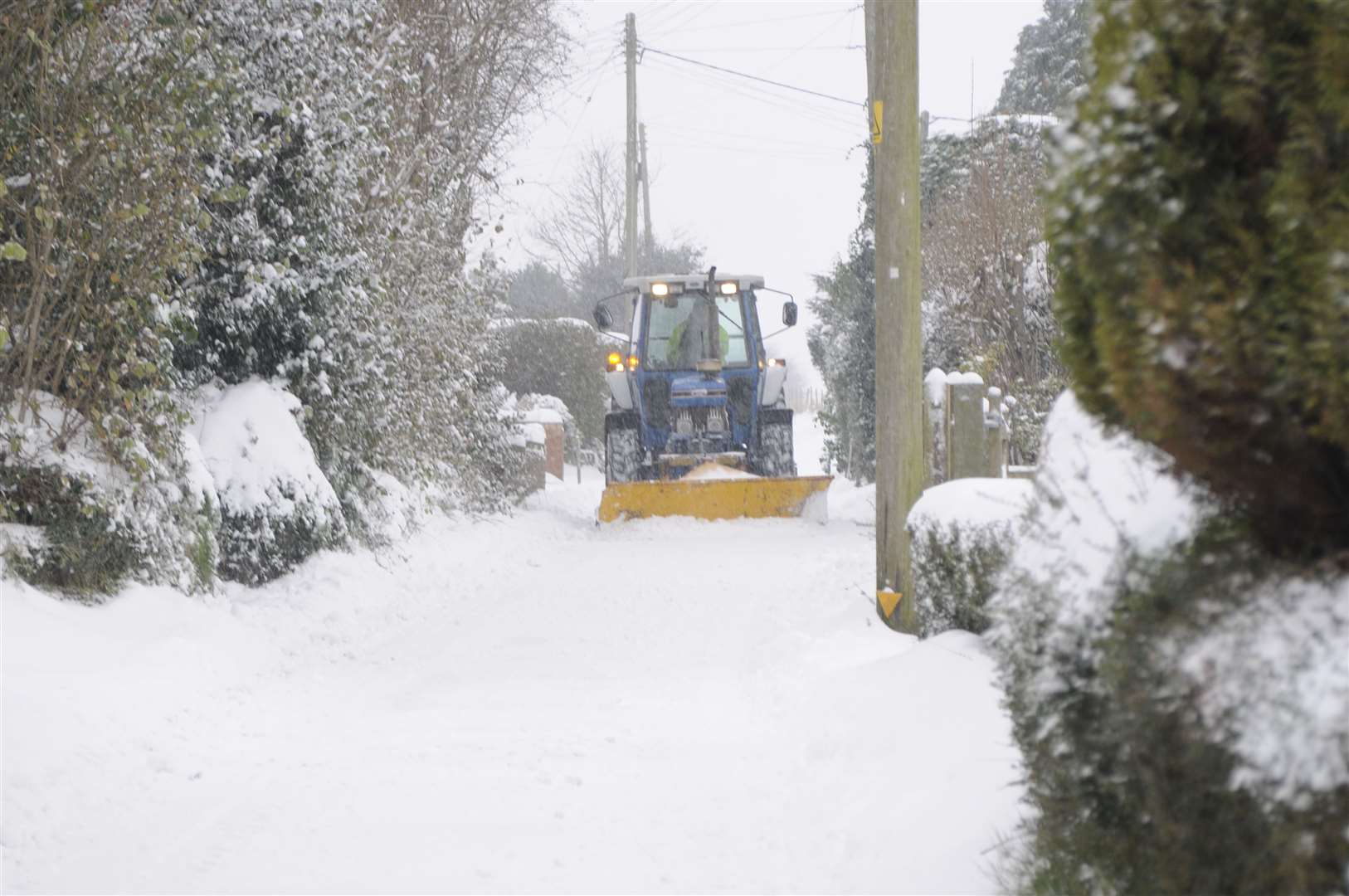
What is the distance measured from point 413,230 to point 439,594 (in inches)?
140

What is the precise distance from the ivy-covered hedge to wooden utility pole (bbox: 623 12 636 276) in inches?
1106

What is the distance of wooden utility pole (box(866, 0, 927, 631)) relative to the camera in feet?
24.0

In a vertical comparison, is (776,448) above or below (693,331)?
below

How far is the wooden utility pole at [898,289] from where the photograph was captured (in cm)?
730

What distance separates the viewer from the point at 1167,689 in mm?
2266

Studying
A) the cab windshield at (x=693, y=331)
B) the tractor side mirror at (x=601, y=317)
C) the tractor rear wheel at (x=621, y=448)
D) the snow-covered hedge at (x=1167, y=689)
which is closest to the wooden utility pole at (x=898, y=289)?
the snow-covered hedge at (x=1167, y=689)

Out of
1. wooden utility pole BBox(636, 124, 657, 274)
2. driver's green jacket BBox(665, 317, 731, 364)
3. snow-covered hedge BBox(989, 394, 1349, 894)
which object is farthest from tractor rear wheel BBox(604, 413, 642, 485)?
wooden utility pole BBox(636, 124, 657, 274)

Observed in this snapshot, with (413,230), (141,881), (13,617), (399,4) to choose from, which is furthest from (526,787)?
(399,4)

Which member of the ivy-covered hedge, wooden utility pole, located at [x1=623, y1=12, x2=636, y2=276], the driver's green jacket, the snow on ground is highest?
wooden utility pole, located at [x1=623, y1=12, x2=636, y2=276]

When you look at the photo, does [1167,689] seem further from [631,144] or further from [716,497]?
[631,144]

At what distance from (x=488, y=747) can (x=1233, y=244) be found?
409 cm

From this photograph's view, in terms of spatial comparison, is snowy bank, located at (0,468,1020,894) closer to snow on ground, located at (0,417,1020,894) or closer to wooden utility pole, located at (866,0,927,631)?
snow on ground, located at (0,417,1020,894)

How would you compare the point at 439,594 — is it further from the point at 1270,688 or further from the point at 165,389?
the point at 1270,688

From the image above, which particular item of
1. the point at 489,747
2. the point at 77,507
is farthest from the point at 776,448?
the point at 489,747
